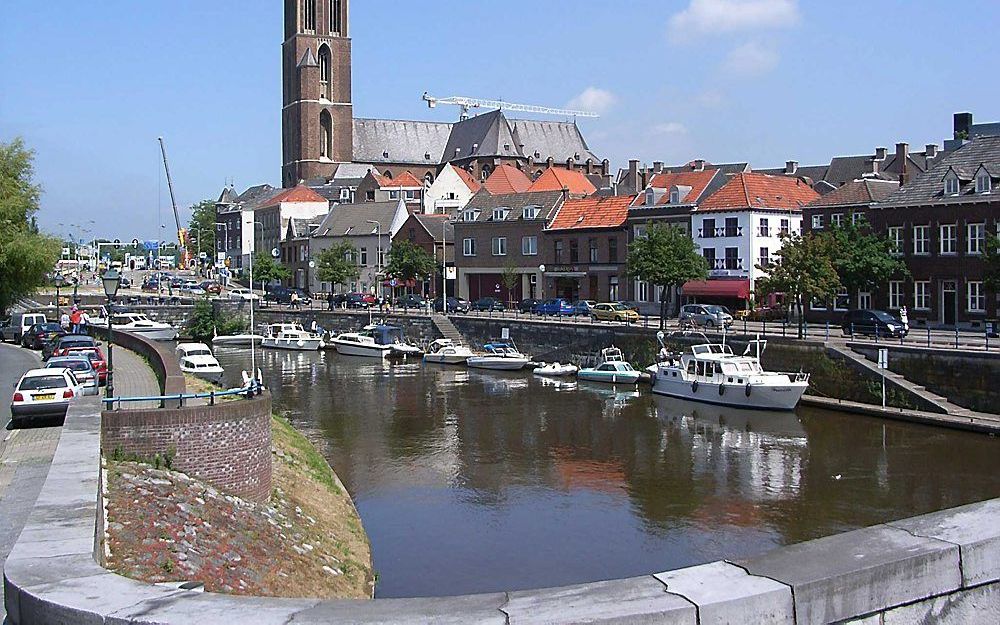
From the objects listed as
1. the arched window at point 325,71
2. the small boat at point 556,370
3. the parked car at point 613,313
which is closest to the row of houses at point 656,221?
the parked car at point 613,313

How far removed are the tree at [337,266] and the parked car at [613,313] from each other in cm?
3354

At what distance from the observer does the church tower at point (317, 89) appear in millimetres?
130875

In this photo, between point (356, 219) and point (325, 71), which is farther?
point (325, 71)

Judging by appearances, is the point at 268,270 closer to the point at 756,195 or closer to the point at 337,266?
the point at 337,266

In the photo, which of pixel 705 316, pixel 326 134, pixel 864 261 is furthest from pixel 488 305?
pixel 326 134

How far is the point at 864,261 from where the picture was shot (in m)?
50.3

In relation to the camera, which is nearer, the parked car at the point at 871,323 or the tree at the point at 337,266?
the parked car at the point at 871,323

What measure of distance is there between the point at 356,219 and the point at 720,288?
46538 millimetres

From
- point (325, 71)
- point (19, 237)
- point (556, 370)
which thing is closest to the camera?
point (19, 237)

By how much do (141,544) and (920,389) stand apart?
32.8 m

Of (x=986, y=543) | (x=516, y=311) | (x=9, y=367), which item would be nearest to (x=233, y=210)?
(x=516, y=311)

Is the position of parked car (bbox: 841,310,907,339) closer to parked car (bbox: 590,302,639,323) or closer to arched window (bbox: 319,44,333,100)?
parked car (bbox: 590,302,639,323)

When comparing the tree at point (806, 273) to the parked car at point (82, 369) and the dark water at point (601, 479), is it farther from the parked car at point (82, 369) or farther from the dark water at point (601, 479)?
the parked car at point (82, 369)

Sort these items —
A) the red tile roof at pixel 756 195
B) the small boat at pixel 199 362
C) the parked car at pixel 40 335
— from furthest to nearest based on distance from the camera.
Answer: the red tile roof at pixel 756 195 → the parked car at pixel 40 335 → the small boat at pixel 199 362
